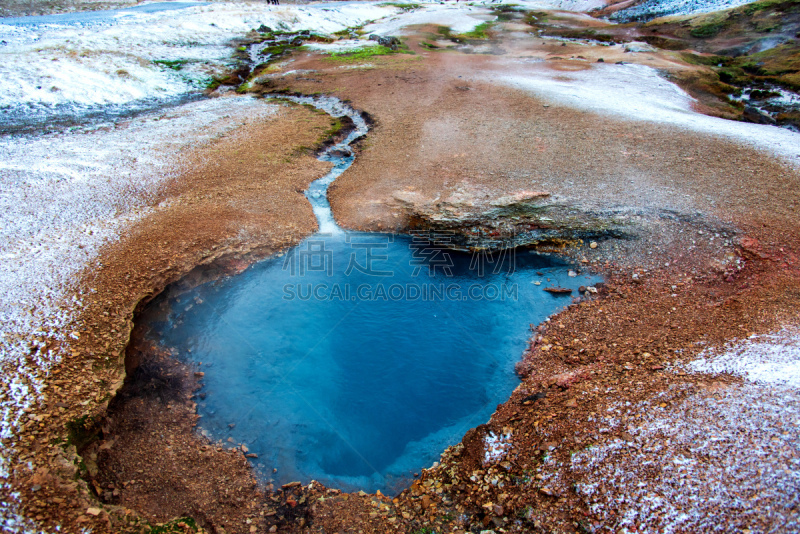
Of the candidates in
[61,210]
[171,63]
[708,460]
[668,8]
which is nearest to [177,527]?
[708,460]

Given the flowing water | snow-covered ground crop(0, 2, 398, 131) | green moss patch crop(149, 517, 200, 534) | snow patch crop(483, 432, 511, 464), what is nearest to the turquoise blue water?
the flowing water

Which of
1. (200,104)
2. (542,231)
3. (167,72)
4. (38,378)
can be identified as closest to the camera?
(38,378)

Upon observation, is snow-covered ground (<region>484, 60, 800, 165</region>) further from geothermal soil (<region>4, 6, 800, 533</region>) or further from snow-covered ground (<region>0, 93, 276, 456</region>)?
snow-covered ground (<region>0, 93, 276, 456</region>)

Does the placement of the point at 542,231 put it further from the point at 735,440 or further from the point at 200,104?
the point at 200,104

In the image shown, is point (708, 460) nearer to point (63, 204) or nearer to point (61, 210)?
point (61, 210)

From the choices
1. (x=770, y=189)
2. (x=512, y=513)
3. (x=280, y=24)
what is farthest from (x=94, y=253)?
(x=280, y=24)

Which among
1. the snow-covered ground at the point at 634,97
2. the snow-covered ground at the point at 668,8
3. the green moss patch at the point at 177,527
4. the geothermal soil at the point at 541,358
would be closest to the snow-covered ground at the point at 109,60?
the geothermal soil at the point at 541,358
